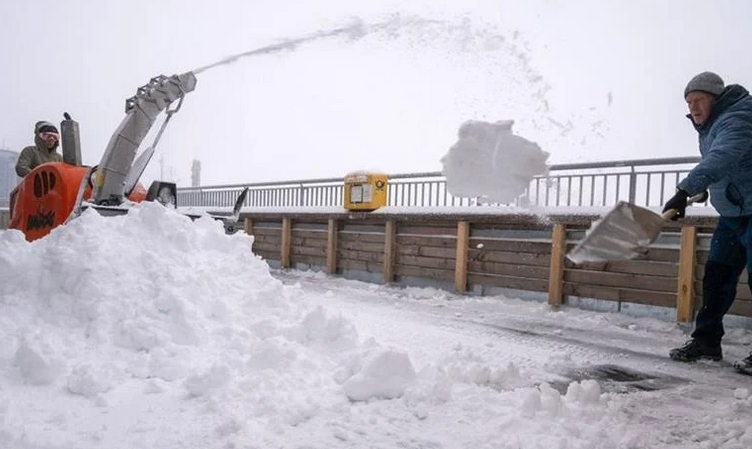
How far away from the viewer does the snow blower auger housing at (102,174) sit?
5098mm

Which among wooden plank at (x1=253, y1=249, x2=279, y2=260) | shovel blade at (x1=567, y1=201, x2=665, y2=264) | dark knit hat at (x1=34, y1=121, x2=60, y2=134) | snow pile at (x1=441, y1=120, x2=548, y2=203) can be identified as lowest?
wooden plank at (x1=253, y1=249, x2=279, y2=260)

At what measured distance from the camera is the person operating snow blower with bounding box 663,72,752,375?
10.7 feet

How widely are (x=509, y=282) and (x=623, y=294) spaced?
1.46 metres

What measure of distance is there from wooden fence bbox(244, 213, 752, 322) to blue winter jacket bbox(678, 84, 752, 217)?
173 centimetres

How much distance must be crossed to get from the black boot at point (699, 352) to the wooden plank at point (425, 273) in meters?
3.79

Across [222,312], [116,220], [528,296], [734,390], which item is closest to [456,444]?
[222,312]

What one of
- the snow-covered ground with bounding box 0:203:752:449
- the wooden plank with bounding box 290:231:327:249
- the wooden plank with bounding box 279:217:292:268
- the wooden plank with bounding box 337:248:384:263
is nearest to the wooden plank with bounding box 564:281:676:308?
the snow-covered ground with bounding box 0:203:752:449

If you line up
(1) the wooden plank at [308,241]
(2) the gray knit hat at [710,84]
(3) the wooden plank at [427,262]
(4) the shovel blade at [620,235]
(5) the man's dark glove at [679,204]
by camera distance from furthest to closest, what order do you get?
1. (1) the wooden plank at [308,241]
2. (3) the wooden plank at [427,262]
3. (2) the gray knit hat at [710,84]
4. (5) the man's dark glove at [679,204]
5. (4) the shovel blade at [620,235]

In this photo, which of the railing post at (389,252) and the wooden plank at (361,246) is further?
the wooden plank at (361,246)

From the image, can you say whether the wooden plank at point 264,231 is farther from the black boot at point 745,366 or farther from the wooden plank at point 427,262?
the black boot at point 745,366

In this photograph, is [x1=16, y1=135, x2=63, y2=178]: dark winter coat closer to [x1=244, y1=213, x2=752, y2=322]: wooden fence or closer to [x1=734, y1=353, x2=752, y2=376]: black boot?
[x1=244, y1=213, x2=752, y2=322]: wooden fence

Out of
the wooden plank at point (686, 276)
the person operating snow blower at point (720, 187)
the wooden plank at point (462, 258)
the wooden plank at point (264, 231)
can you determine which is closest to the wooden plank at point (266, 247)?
the wooden plank at point (264, 231)

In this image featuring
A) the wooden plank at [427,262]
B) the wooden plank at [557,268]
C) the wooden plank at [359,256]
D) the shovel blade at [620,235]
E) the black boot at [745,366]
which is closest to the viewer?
the shovel blade at [620,235]

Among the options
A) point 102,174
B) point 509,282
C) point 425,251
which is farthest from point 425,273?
point 102,174
